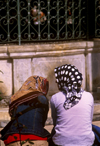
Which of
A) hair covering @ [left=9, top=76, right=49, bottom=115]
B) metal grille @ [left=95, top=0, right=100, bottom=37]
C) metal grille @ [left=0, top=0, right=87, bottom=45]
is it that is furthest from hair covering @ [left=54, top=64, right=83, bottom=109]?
metal grille @ [left=95, top=0, right=100, bottom=37]

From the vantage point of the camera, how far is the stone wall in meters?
6.03

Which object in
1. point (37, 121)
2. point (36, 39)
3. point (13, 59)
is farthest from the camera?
point (36, 39)

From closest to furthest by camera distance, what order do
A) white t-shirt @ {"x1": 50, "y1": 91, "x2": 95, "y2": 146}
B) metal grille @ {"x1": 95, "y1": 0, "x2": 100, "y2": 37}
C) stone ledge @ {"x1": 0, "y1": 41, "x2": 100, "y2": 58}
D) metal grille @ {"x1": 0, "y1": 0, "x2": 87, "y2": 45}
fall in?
white t-shirt @ {"x1": 50, "y1": 91, "x2": 95, "y2": 146} < stone ledge @ {"x1": 0, "y1": 41, "x2": 100, "y2": 58} < metal grille @ {"x1": 0, "y1": 0, "x2": 87, "y2": 45} < metal grille @ {"x1": 95, "y1": 0, "x2": 100, "y2": 37}

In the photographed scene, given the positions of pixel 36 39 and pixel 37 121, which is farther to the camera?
pixel 36 39

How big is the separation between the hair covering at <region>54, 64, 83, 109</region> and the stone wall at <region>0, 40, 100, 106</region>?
102 inches

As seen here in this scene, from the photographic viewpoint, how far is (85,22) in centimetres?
673

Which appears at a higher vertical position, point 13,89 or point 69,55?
point 69,55

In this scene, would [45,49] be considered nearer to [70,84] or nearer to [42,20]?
[42,20]

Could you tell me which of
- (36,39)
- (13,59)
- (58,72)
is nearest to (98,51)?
(36,39)

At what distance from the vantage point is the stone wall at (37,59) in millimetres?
6031

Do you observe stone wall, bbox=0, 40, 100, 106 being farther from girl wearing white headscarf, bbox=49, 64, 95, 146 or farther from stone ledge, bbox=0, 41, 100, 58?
girl wearing white headscarf, bbox=49, 64, 95, 146

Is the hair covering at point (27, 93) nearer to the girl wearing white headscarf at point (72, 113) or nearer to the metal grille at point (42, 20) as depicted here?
the girl wearing white headscarf at point (72, 113)

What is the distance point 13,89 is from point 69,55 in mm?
1248

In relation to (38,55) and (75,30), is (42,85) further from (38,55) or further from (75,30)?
(75,30)
